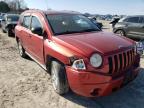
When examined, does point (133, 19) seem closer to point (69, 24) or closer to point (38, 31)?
point (69, 24)

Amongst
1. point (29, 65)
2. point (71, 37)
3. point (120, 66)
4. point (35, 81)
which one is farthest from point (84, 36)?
point (29, 65)

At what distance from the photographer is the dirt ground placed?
496cm

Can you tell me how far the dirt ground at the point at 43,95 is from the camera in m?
4.96

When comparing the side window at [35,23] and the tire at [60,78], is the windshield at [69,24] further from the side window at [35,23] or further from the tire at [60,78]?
the tire at [60,78]

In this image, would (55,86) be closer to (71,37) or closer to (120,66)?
(71,37)

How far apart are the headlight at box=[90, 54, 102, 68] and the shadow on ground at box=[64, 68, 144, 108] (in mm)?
967

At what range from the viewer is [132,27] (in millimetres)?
14430

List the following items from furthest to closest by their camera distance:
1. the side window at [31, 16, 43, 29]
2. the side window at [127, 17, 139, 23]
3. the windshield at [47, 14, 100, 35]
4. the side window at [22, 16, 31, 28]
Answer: the side window at [127, 17, 139, 23]
the side window at [22, 16, 31, 28]
the side window at [31, 16, 43, 29]
the windshield at [47, 14, 100, 35]

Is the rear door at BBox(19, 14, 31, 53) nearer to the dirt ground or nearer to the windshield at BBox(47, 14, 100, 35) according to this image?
the dirt ground

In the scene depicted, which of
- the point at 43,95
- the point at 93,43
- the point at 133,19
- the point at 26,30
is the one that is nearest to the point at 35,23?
the point at 26,30

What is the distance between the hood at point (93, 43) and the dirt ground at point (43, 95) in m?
1.12

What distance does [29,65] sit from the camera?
26.1 feet

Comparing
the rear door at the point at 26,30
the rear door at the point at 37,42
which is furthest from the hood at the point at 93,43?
the rear door at the point at 26,30

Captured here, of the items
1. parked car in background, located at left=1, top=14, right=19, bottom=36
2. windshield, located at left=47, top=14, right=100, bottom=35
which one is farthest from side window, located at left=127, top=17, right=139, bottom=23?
windshield, located at left=47, top=14, right=100, bottom=35
